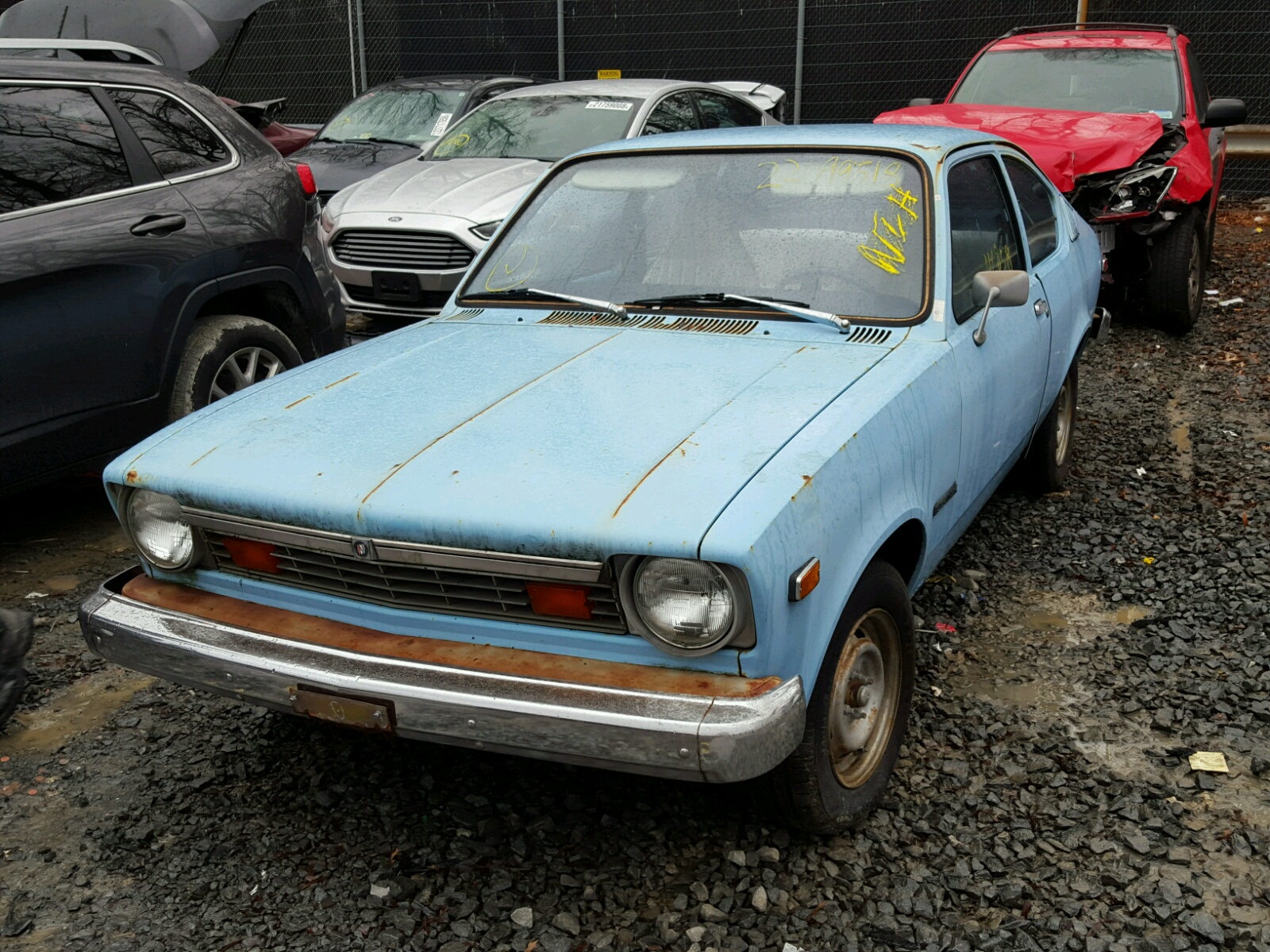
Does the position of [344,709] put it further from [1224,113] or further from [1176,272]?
[1224,113]

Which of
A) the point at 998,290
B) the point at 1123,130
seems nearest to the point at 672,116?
the point at 1123,130

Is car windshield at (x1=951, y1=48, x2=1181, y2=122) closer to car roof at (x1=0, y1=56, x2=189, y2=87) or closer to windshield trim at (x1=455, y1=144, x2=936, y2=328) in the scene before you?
windshield trim at (x1=455, y1=144, x2=936, y2=328)

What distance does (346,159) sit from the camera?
9719 millimetres

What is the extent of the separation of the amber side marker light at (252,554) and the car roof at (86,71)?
8.84 feet

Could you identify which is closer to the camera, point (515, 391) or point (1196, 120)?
point (515, 391)

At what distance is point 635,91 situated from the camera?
28.5 feet

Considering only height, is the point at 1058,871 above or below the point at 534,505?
below

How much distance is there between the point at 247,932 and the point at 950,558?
9.60 ft

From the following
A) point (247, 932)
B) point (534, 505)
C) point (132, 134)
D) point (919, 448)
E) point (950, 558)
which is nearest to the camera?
point (534, 505)

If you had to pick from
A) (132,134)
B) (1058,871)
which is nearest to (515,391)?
(1058,871)

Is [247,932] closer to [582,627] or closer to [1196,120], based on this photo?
[582,627]

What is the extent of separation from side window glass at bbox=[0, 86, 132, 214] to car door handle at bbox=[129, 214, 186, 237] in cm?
18

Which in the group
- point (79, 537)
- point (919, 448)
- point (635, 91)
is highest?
point (635, 91)

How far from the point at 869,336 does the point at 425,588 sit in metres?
1.51
